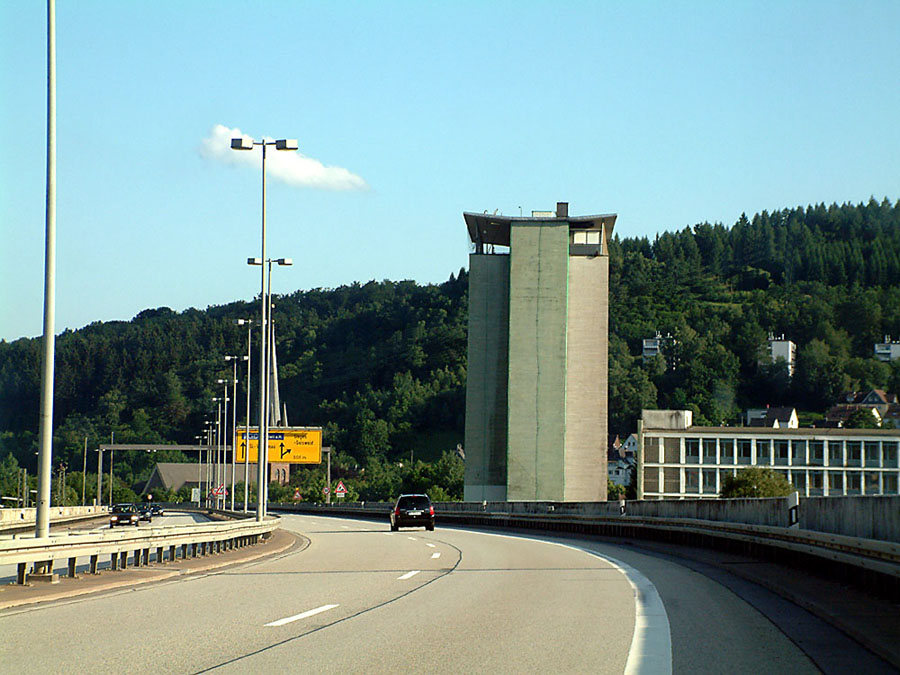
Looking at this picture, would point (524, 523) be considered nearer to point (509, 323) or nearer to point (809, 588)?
point (809, 588)

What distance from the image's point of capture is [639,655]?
1000 centimetres

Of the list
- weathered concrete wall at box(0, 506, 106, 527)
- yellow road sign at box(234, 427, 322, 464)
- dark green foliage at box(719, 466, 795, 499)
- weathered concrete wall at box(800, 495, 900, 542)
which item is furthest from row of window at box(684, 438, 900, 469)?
weathered concrete wall at box(800, 495, 900, 542)

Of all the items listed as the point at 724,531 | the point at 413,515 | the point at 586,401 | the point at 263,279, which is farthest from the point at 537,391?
the point at 724,531

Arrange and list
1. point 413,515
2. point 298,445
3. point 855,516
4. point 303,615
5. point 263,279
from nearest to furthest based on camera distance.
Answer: point 303,615 → point 855,516 → point 263,279 → point 413,515 → point 298,445

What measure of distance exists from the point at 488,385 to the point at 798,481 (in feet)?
148

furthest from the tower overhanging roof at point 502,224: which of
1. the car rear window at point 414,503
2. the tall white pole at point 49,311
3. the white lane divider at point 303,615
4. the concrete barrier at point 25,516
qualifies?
the white lane divider at point 303,615

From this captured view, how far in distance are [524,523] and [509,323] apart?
51.0 meters

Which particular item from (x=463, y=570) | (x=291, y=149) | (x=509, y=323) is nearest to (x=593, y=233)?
(x=509, y=323)

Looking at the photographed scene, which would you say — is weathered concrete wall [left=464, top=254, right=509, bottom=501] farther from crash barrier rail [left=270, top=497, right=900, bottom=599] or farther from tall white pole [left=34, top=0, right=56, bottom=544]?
tall white pole [left=34, top=0, right=56, bottom=544]

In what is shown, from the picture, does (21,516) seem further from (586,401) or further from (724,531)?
(586,401)

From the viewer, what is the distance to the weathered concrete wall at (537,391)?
333 feet

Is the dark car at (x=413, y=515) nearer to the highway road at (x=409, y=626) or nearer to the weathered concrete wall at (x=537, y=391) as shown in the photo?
the highway road at (x=409, y=626)

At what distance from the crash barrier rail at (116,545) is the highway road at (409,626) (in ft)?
3.84

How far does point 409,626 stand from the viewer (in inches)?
472
